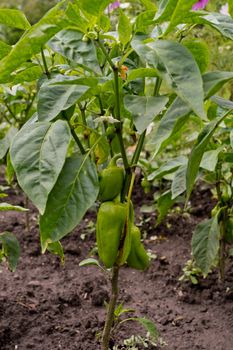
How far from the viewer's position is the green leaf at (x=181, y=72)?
834 mm

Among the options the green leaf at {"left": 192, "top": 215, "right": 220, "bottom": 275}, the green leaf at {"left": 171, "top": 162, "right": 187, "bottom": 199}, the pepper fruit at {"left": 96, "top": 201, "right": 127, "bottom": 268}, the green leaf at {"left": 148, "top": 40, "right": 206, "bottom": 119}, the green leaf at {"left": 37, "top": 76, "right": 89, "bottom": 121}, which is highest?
the green leaf at {"left": 148, "top": 40, "right": 206, "bottom": 119}

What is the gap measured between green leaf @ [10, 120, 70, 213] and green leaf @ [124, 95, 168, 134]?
0.42 feet

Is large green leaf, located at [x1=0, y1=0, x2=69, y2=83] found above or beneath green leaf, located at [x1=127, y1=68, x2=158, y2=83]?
above

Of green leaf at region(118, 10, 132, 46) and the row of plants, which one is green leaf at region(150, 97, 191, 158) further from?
green leaf at region(118, 10, 132, 46)

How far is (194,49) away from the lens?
1117 millimetres

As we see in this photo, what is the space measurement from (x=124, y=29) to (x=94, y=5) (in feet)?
0.30

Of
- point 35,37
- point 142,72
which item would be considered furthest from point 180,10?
point 35,37

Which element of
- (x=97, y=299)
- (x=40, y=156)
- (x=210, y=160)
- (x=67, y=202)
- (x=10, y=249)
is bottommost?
(x=97, y=299)

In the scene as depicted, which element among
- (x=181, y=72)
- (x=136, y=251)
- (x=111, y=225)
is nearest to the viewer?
(x=181, y=72)

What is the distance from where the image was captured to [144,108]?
96 cm

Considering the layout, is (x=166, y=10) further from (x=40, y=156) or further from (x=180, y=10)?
(x=40, y=156)

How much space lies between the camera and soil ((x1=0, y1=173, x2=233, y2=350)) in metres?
1.67

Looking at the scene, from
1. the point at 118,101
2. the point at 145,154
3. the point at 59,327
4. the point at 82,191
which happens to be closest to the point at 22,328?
the point at 59,327

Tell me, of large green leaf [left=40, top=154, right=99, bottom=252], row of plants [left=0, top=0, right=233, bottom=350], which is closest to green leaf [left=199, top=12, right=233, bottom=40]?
row of plants [left=0, top=0, right=233, bottom=350]
